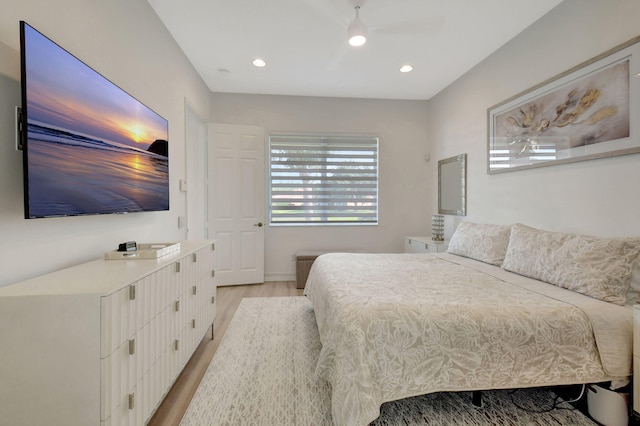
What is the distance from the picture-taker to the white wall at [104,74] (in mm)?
1157

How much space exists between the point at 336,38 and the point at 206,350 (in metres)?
3.08

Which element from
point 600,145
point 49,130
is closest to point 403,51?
point 600,145

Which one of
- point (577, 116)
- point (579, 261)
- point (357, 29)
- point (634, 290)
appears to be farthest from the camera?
point (357, 29)

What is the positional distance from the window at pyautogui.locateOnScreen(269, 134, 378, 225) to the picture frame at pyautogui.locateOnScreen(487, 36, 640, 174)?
75.5 inches

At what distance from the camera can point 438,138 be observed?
418 cm

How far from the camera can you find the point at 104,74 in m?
1.74

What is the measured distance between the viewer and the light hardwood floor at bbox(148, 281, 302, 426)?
1.61 metres

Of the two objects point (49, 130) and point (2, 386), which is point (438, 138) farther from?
point (2, 386)

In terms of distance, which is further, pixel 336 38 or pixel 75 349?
pixel 336 38

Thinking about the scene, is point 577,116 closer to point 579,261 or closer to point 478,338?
point 579,261

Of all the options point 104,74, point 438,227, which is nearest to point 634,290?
point 438,227

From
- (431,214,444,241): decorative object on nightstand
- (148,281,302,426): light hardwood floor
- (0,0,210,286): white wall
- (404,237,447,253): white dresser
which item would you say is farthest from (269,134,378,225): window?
(0,0,210,286): white wall

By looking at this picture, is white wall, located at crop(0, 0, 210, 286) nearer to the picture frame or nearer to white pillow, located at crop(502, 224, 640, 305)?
white pillow, located at crop(502, 224, 640, 305)

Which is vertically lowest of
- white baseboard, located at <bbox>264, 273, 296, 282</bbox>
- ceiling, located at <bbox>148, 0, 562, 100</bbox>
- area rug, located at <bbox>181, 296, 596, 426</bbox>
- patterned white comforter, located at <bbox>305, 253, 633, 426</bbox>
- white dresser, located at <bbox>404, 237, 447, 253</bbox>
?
area rug, located at <bbox>181, 296, 596, 426</bbox>
